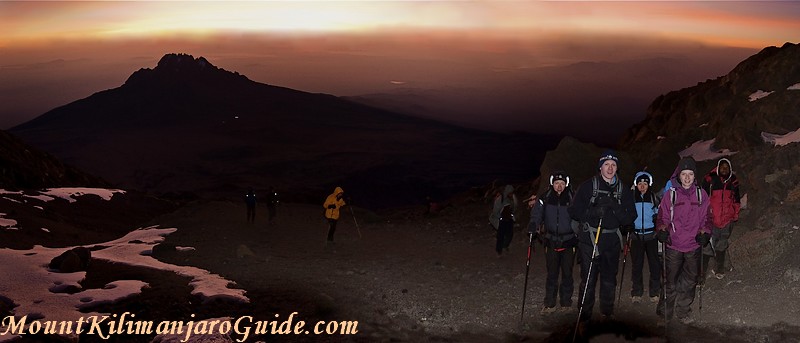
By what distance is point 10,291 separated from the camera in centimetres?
1407

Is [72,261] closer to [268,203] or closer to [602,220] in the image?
[268,203]

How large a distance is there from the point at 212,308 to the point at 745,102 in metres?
19.7

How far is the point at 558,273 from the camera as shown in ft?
38.9

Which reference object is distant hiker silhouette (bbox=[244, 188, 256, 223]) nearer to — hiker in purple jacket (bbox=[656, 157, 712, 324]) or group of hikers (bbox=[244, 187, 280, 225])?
group of hikers (bbox=[244, 187, 280, 225])

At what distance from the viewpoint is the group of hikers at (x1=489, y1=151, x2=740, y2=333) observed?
10.3 meters

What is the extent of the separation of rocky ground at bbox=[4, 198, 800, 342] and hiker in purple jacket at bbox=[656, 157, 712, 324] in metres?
0.65

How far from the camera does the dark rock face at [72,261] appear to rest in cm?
1617

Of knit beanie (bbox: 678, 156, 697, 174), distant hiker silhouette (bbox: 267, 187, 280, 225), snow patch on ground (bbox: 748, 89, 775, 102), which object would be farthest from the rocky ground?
snow patch on ground (bbox: 748, 89, 775, 102)

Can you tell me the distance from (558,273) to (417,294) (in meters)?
3.63

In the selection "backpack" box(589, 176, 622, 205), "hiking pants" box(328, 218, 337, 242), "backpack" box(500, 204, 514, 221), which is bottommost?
"hiking pants" box(328, 218, 337, 242)

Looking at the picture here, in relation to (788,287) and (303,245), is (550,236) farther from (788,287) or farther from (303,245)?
(303,245)

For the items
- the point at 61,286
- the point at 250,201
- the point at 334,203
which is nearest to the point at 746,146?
the point at 334,203

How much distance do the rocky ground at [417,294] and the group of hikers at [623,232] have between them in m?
0.46

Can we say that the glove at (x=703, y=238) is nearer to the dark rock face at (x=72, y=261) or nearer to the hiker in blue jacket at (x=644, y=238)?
the hiker in blue jacket at (x=644, y=238)
